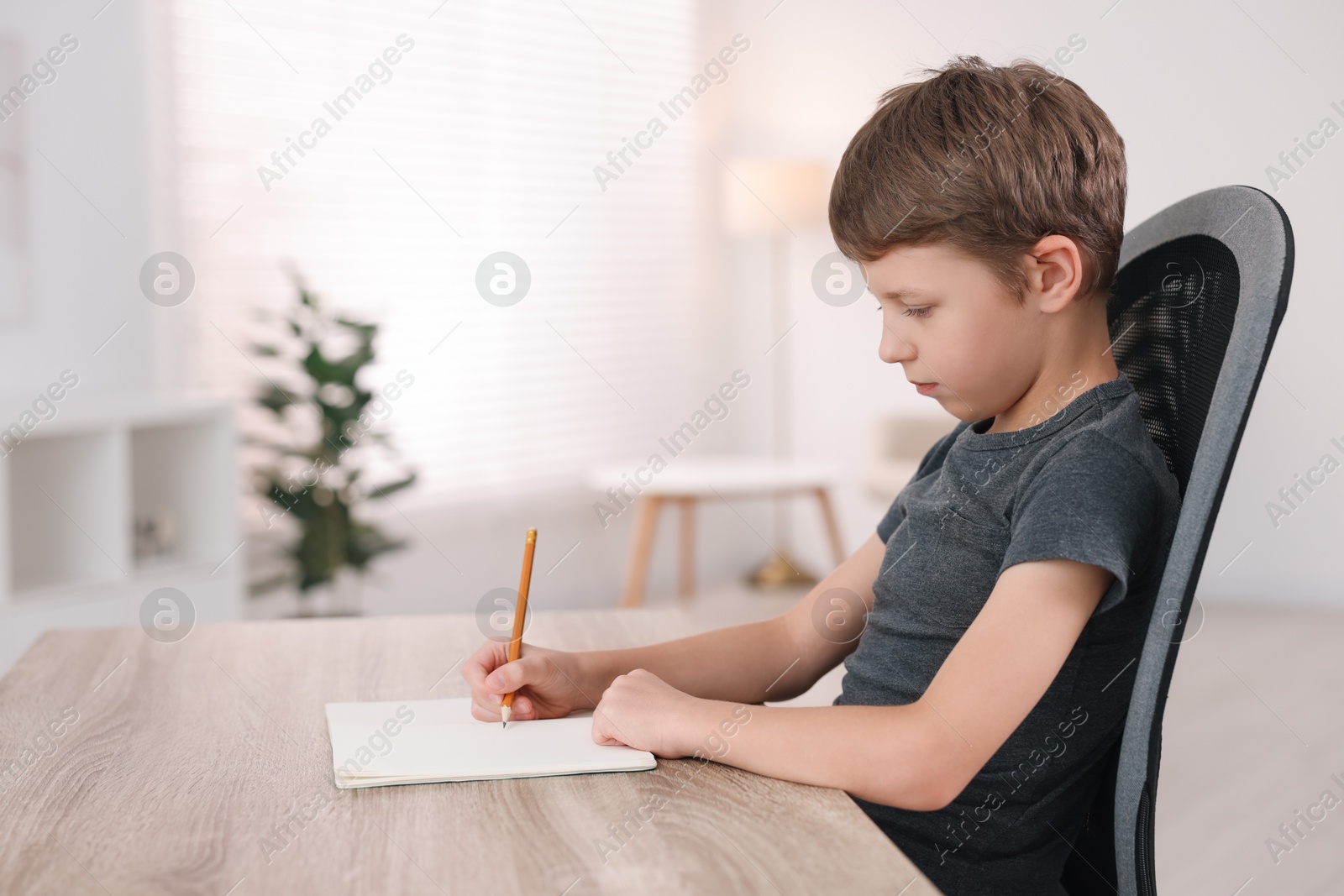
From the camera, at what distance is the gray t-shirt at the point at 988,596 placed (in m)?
0.83

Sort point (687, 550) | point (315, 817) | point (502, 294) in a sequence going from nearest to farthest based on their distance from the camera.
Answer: point (315, 817)
point (502, 294)
point (687, 550)

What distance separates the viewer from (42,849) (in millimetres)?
650

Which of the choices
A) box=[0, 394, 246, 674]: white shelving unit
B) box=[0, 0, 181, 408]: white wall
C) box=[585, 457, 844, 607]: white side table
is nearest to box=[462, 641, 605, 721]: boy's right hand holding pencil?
box=[0, 394, 246, 674]: white shelving unit

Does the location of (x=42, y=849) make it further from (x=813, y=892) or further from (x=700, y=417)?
(x=700, y=417)

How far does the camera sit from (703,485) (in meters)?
3.79

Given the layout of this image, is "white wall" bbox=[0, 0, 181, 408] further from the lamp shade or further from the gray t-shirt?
the gray t-shirt

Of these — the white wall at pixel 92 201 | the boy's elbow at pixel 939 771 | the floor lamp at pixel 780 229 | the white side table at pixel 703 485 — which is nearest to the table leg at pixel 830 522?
the white side table at pixel 703 485

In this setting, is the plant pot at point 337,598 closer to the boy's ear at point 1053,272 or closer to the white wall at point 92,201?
the white wall at point 92,201

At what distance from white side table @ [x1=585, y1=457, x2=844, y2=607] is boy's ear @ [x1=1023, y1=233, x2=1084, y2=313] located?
2853mm

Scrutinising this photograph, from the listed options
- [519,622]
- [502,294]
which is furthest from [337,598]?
[519,622]

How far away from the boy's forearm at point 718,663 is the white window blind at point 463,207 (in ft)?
8.71

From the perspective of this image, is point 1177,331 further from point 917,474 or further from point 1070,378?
point 917,474

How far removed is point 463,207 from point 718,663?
3.15 metres

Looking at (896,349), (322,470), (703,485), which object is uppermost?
(896,349)
